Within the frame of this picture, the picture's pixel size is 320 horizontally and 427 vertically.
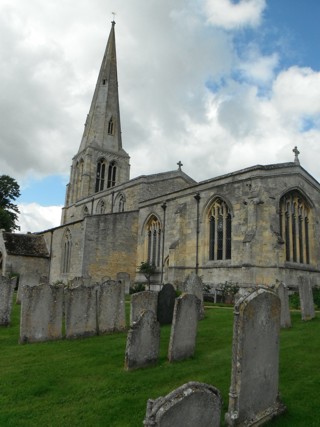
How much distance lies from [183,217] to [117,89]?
2903 cm

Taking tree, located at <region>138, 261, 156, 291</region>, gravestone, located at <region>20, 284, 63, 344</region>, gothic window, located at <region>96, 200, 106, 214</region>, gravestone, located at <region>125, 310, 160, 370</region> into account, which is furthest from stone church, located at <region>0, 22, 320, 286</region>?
gravestone, located at <region>125, 310, 160, 370</region>

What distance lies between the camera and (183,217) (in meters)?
25.1

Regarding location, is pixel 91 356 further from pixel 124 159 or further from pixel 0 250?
pixel 124 159

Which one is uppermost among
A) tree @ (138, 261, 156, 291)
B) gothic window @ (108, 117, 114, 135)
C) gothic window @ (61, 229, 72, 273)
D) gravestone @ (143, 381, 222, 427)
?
gothic window @ (108, 117, 114, 135)

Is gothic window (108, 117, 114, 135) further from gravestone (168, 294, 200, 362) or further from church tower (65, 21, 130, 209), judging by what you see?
gravestone (168, 294, 200, 362)

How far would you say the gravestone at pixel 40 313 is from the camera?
9.47 m

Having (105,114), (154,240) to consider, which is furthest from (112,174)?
(154,240)

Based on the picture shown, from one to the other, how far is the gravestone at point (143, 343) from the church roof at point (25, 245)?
25.2 metres

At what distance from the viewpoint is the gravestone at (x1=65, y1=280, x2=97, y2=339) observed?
32.0 feet

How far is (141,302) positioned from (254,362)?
5876 mm

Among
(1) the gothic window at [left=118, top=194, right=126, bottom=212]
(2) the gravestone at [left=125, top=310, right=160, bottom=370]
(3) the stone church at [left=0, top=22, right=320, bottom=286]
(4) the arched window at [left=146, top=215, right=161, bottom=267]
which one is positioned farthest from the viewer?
(1) the gothic window at [left=118, top=194, right=126, bottom=212]

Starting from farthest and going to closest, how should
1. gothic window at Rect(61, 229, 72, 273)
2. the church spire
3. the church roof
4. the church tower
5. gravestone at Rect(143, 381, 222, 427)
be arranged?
the church spire → the church tower → the church roof → gothic window at Rect(61, 229, 72, 273) → gravestone at Rect(143, 381, 222, 427)

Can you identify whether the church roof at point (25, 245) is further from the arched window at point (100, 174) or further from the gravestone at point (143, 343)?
the gravestone at point (143, 343)

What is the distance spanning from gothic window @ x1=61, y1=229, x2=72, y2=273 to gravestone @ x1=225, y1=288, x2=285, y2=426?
25.5 meters
